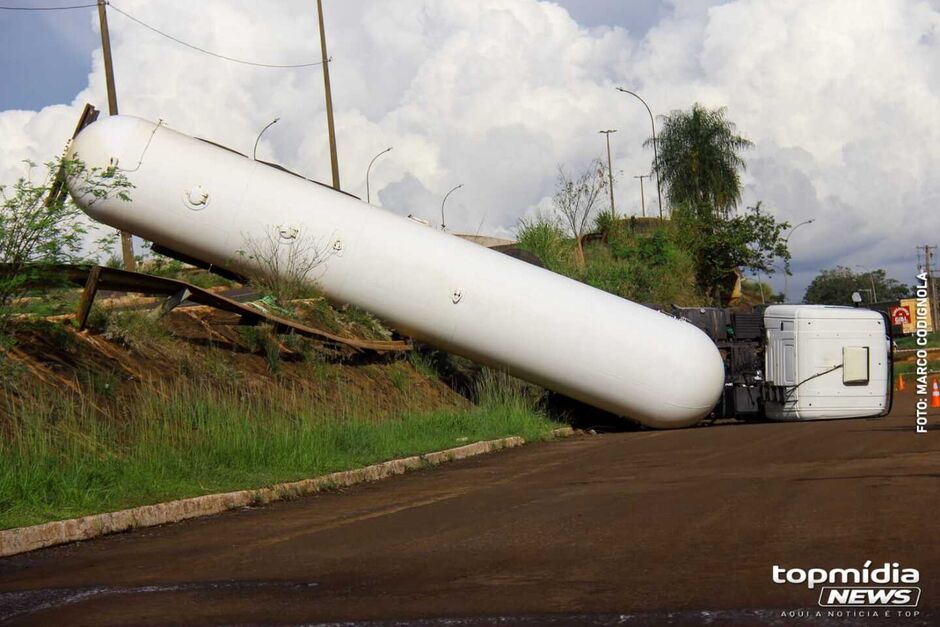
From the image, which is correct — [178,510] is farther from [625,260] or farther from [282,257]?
[625,260]

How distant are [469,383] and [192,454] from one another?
33.3 feet

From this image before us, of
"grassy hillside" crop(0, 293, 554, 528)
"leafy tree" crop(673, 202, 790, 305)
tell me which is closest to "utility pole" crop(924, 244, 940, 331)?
"leafy tree" crop(673, 202, 790, 305)

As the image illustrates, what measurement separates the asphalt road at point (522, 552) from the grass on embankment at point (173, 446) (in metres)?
0.66

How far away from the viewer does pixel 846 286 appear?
11888cm

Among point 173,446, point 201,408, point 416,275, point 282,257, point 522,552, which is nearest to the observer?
point 522,552

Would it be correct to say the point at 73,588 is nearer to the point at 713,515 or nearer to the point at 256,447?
the point at 713,515

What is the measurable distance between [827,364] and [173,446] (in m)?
13.6

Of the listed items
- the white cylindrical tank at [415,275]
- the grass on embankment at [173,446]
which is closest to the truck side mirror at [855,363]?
the white cylindrical tank at [415,275]

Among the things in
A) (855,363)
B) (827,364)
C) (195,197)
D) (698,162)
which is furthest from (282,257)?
(698,162)

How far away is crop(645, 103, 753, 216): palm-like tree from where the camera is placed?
61469 mm

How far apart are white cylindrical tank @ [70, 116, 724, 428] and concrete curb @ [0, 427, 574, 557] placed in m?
5.01

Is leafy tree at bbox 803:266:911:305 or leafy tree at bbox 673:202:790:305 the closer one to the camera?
leafy tree at bbox 673:202:790:305

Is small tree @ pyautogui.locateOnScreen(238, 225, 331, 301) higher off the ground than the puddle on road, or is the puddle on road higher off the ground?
small tree @ pyautogui.locateOnScreen(238, 225, 331, 301)

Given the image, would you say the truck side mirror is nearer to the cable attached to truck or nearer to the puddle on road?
the cable attached to truck
